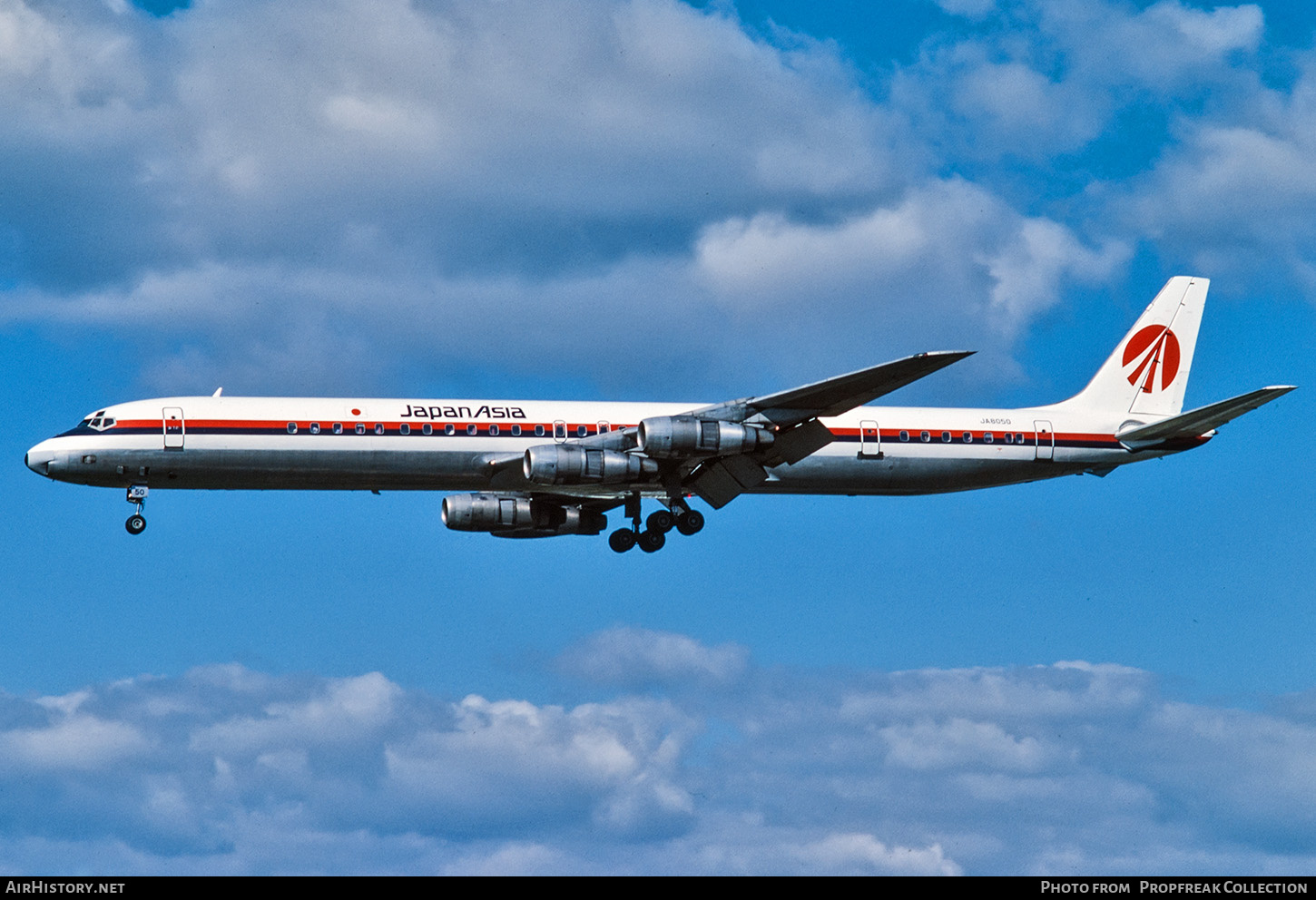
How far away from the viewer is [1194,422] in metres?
59.6

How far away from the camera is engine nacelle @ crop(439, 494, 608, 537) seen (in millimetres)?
60531

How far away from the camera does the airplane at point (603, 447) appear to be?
5388 centimetres

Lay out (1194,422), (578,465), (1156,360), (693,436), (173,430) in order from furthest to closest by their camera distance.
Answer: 1. (1156,360)
2. (1194,422)
3. (173,430)
4. (693,436)
5. (578,465)

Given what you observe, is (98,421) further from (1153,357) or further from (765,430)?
(1153,357)

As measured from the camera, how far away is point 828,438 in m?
55.9

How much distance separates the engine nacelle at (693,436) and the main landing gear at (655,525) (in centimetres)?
381

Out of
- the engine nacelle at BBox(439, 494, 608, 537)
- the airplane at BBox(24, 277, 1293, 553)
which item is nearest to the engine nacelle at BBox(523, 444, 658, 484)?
the airplane at BBox(24, 277, 1293, 553)

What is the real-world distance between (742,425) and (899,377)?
532 centimetres

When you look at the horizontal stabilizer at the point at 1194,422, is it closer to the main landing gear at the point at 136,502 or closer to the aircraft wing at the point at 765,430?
the aircraft wing at the point at 765,430

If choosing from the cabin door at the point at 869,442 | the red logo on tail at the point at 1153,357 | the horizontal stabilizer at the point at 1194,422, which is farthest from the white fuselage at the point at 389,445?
the red logo on tail at the point at 1153,357

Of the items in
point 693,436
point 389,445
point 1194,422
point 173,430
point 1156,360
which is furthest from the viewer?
point 1156,360

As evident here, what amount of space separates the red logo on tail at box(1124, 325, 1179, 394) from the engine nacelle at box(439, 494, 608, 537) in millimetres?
21423

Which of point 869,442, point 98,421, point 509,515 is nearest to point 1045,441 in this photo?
point 869,442

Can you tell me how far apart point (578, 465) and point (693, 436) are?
145 inches
